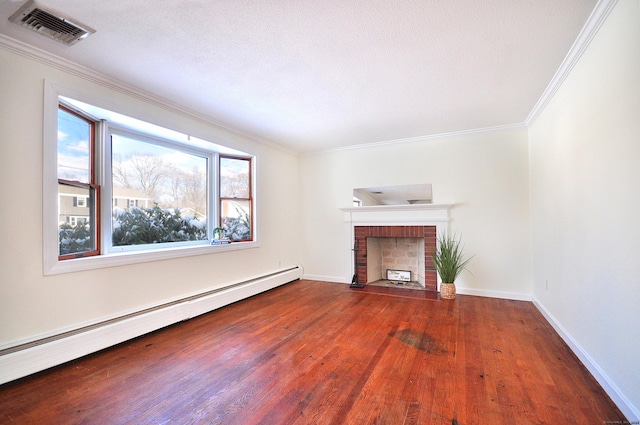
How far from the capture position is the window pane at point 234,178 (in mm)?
4445

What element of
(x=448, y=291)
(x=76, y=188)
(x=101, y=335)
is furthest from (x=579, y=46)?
(x=101, y=335)

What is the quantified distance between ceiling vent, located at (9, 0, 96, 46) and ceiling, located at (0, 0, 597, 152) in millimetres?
47

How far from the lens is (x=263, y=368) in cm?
223

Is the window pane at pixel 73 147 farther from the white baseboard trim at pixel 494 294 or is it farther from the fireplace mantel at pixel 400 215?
the white baseboard trim at pixel 494 294

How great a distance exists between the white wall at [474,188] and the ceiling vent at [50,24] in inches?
155

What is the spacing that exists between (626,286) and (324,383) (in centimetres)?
198

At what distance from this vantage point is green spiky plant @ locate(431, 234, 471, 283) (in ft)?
13.5

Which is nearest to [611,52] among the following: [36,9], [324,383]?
[324,383]

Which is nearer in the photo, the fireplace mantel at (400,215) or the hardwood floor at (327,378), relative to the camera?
the hardwood floor at (327,378)

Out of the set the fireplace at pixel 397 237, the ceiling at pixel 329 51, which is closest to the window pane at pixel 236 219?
the ceiling at pixel 329 51

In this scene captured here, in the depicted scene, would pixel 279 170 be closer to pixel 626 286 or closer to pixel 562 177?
pixel 562 177

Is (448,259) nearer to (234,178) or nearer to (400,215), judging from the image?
(400,215)

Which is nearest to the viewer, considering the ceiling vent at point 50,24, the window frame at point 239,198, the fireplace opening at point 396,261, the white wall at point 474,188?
the ceiling vent at point 50,24

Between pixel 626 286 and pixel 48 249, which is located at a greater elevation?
pixel 48 249
